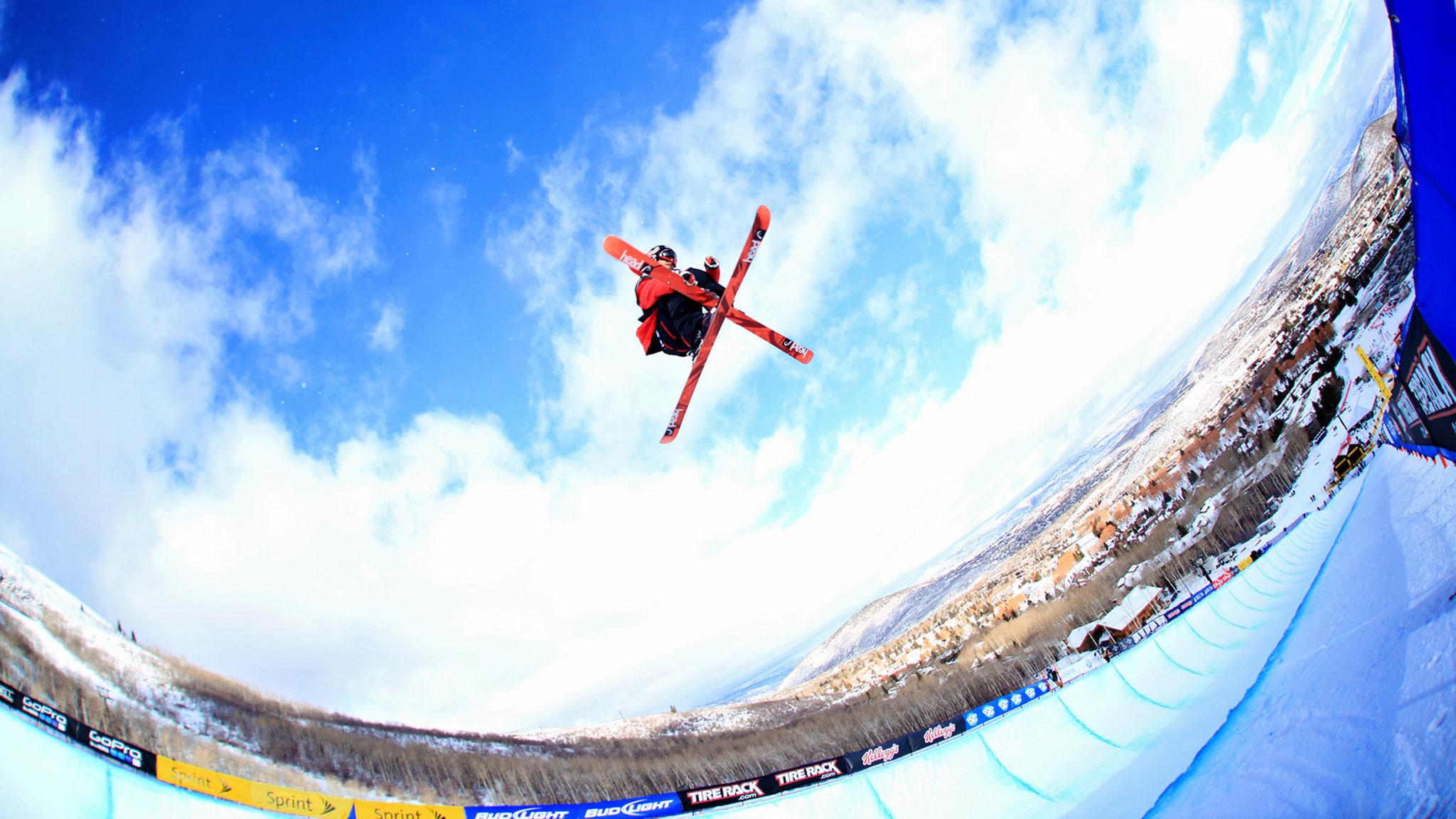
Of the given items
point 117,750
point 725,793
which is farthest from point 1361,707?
point 117,750

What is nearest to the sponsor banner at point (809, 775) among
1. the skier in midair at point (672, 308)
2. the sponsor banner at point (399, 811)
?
the sponsor banner at point (399, 811)

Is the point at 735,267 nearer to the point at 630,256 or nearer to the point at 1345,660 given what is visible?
the point at 630,256

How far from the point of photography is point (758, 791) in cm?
1176

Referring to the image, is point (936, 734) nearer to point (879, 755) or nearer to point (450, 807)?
point (879, 755)

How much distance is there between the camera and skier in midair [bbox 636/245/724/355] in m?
10.3

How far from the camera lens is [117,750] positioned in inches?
345

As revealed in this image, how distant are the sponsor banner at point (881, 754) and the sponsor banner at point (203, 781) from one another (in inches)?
432

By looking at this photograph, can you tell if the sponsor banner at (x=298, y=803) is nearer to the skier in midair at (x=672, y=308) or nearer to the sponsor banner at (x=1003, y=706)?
the skier in midair at (x=672, y=308)

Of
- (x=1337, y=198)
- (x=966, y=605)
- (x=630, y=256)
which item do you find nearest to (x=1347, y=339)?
(x=966, y=605)

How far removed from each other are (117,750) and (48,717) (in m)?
1.20

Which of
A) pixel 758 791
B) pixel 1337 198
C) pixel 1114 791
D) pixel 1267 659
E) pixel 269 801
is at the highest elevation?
pixel 1337 198

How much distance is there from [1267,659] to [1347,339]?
55318 mm

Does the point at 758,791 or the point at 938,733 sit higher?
the point at 758,791

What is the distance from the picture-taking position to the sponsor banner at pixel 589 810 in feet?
31.8
